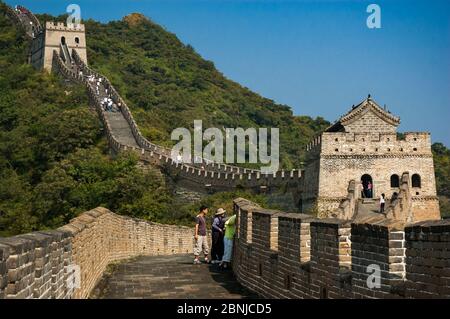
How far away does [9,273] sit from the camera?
6.15 meters

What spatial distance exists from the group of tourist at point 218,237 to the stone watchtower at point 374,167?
19106 mm

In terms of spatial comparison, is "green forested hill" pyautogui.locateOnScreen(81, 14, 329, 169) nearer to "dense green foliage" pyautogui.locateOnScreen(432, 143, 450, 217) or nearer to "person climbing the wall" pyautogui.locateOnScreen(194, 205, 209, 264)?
"dense green foliage" pyautogui.locateOnScreen(432, 143, 450, 217)

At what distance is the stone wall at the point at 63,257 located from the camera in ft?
20.5

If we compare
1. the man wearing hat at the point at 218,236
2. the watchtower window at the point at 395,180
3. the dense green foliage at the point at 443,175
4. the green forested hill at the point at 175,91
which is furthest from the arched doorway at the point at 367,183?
the green forested hill at the point at 175,91

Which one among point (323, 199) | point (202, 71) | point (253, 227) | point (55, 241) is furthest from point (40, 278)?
point (202, 71)

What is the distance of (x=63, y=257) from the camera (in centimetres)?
900

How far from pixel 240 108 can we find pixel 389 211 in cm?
6715

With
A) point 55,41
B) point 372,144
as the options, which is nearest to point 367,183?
point 372,144

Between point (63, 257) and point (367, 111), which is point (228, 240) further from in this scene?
point (367, 111)

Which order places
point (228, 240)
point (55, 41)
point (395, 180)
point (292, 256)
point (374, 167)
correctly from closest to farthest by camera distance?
point (292, 256) → point (228, 240) → point (374, 167) → point (395, 180) → point (55, 41)

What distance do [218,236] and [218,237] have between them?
4cm

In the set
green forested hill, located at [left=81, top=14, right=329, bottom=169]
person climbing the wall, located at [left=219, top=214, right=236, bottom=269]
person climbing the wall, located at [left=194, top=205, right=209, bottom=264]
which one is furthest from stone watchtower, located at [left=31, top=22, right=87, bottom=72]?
person climbing the wall, located at [left=219, top=214, right=236, bottom=269]
